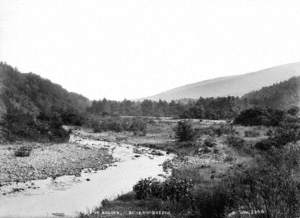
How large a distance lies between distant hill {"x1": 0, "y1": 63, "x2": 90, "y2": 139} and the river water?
1701 cm

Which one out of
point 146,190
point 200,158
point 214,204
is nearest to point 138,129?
point 200,158

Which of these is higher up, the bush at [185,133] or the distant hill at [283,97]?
the distant hill at [283,97]

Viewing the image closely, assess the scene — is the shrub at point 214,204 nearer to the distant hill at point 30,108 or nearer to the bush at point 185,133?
the distant hill at point 30,108

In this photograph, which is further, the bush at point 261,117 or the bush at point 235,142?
the bush at point 261,117

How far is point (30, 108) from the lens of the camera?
82.8 meters

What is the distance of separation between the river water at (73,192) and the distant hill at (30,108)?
55.8ft

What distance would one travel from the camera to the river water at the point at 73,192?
Answer: 17.4 meters

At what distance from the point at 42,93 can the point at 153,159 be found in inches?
3470

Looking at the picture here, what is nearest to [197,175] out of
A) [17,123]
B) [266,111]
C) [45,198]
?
[45,198]

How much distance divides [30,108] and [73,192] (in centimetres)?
6639

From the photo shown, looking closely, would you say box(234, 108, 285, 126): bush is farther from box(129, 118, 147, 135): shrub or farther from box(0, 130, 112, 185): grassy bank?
box(0, 130, 112, 185): grassy bank

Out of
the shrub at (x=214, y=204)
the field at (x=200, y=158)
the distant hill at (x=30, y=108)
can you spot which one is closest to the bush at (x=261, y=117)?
the field at (x=200, y=158)

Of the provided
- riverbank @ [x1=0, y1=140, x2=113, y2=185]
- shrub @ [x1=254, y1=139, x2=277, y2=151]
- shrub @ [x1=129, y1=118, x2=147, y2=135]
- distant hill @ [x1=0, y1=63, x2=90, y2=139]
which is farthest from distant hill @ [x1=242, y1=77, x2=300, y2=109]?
riverbank @ [x1=0, y1=140, x2=113, y2=185]

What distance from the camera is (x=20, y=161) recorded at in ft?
94.1
